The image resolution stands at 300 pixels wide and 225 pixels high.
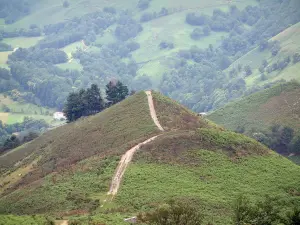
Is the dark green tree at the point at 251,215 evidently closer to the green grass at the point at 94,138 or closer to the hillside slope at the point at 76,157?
the hillside slope at the point at 76,157

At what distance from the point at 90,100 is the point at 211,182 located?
4827cm

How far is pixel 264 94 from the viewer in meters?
126

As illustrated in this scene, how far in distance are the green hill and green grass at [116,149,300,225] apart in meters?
0.11

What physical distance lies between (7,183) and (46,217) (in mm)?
23627

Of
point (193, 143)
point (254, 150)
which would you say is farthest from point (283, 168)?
point (193, 143)

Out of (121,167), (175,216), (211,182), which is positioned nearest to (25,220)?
(175,216)

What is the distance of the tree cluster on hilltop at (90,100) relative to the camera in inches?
4008

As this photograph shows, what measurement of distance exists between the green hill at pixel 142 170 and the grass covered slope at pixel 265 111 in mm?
39980

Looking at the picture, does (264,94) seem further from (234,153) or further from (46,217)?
(46,217)

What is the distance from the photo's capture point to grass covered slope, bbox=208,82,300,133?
11262 cm

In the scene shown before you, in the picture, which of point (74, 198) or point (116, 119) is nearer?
point (74, 198)

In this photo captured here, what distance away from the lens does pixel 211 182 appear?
5969 cm

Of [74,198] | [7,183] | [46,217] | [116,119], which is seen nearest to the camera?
[46,217]

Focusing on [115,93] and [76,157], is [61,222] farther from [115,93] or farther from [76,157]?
[115,93]
